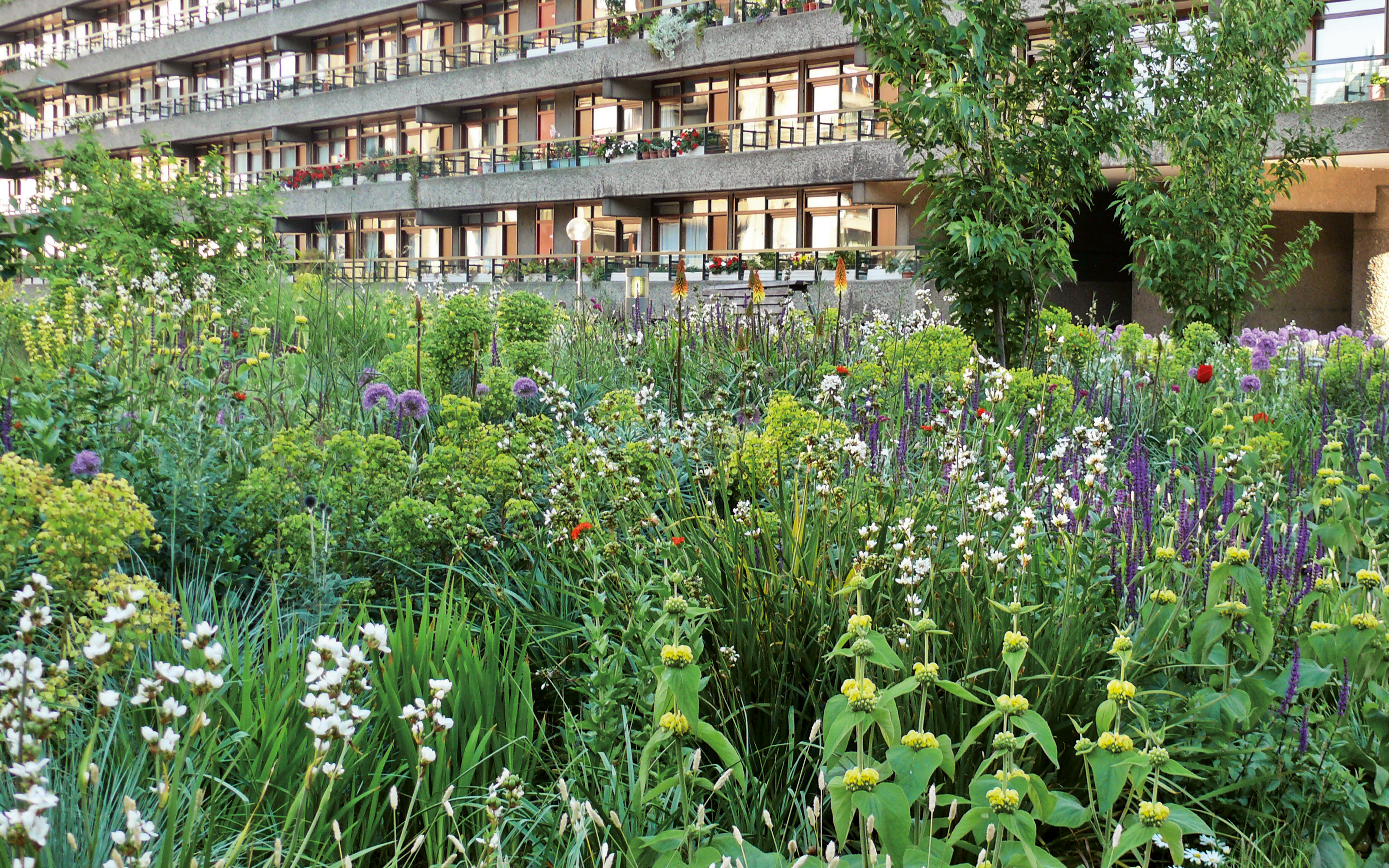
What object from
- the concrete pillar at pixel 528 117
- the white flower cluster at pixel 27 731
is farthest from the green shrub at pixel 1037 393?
the concrete pillar at pixel 528 117

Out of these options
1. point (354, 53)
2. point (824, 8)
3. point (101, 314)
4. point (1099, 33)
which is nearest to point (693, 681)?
point (101, 314)

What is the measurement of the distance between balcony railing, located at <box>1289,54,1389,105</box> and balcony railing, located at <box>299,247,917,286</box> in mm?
7688

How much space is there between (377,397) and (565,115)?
31.1 meters

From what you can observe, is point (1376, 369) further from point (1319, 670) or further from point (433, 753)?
point (433, 753)

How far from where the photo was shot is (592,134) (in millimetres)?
33750

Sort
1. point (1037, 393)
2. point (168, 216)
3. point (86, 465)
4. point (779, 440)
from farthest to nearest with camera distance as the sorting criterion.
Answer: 1. point (168, 216)
2. point (1037, 393)
3. point (779, 440)
4. point (86, 465)

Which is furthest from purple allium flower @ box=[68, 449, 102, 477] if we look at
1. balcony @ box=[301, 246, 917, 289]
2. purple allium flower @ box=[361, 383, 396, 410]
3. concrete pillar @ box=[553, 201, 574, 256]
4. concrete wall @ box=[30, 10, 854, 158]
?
concrete pillar @ box=[553, 201, 574, 256]

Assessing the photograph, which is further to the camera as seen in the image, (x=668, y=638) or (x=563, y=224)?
(x=563, y=224)

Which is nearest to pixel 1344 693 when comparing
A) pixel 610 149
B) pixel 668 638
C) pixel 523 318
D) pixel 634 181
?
pixel 668 638

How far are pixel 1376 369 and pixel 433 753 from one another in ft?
24.5

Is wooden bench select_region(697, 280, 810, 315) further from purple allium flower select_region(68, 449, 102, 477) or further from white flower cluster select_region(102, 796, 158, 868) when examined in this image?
white flower cluster select_region(102, 796, 158, 868)

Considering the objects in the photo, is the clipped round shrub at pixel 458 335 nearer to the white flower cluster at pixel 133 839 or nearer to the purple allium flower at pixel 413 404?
the purple allium flower at pixel 413 404

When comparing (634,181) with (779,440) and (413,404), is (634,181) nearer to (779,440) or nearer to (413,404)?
(413,404)

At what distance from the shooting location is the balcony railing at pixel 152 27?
40562mm
